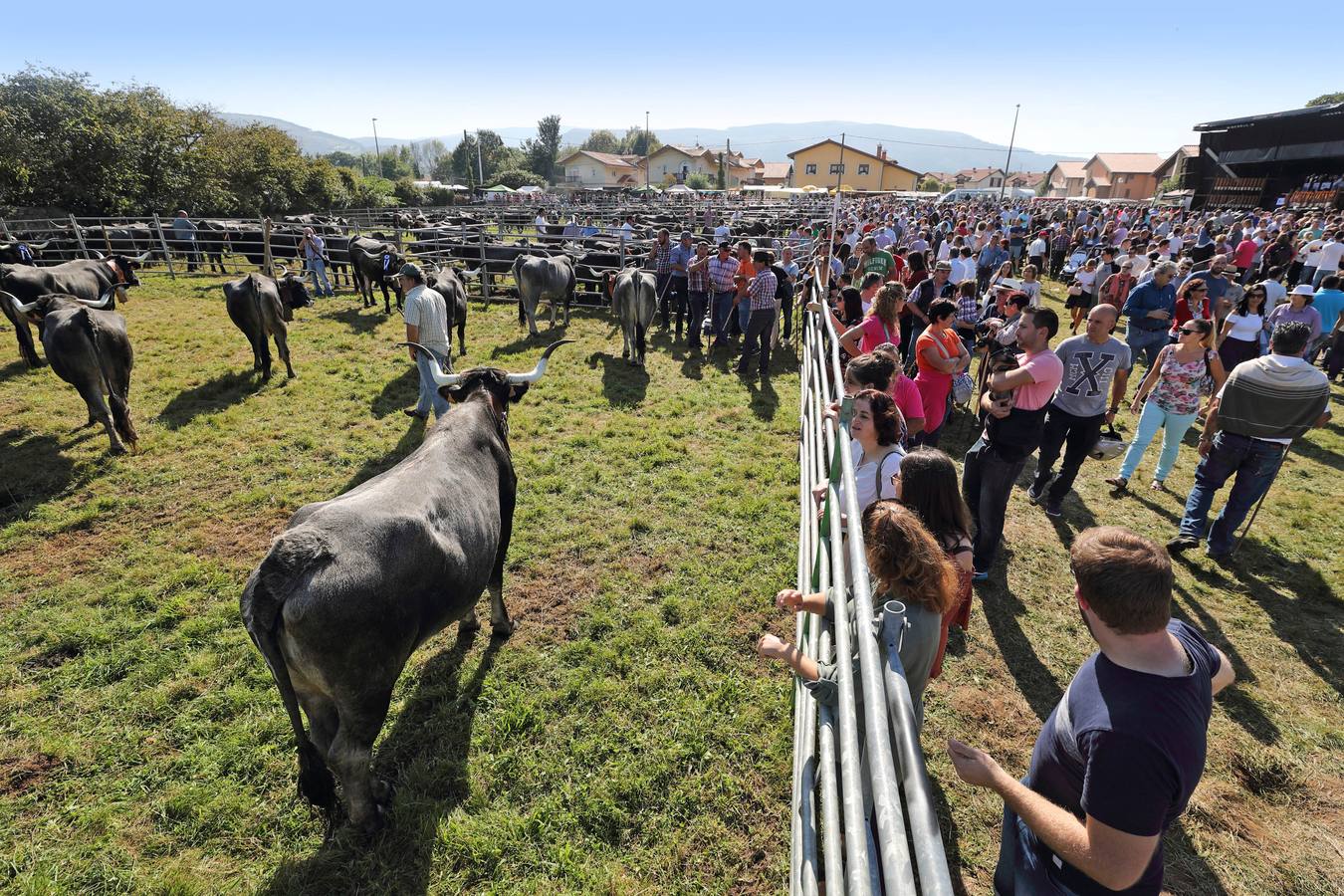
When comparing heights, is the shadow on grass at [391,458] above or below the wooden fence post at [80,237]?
below

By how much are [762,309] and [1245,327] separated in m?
6.44

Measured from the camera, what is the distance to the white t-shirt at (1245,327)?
751 centimetres

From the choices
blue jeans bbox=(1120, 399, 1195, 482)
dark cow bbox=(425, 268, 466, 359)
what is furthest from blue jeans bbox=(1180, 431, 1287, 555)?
dark cow bbox=(425, 268, 466, 359)

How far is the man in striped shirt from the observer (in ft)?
36.9

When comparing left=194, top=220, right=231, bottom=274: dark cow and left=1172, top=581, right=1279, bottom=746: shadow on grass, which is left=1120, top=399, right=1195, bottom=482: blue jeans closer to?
left=1172, top=581, right=1279, bottom=746: shadow on grass

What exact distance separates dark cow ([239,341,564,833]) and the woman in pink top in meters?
4.40

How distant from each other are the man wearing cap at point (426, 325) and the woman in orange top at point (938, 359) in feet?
17.8

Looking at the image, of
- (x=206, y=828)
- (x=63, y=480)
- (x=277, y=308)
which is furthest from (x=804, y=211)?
(x=206, y=828)

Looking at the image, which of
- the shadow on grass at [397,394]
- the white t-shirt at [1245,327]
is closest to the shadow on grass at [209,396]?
the shadow on grass at [397,394]

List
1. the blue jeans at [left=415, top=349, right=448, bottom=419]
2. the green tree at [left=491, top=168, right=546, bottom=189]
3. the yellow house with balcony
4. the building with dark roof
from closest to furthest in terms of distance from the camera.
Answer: the blue jeans at [left=415, top=349, right=448, bottom=419]
the building with dark roof
the yellow house with balcony
the green tree at [left=491, top=168, right=546, bottom=189]

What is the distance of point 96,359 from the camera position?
23.0 ft

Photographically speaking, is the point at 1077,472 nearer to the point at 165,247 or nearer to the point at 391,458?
the point at 391,458

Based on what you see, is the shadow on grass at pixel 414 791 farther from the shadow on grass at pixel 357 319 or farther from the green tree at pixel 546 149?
the green tree at pixel 546 149

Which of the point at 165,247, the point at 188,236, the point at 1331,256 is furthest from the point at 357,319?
the point at 1331,256
